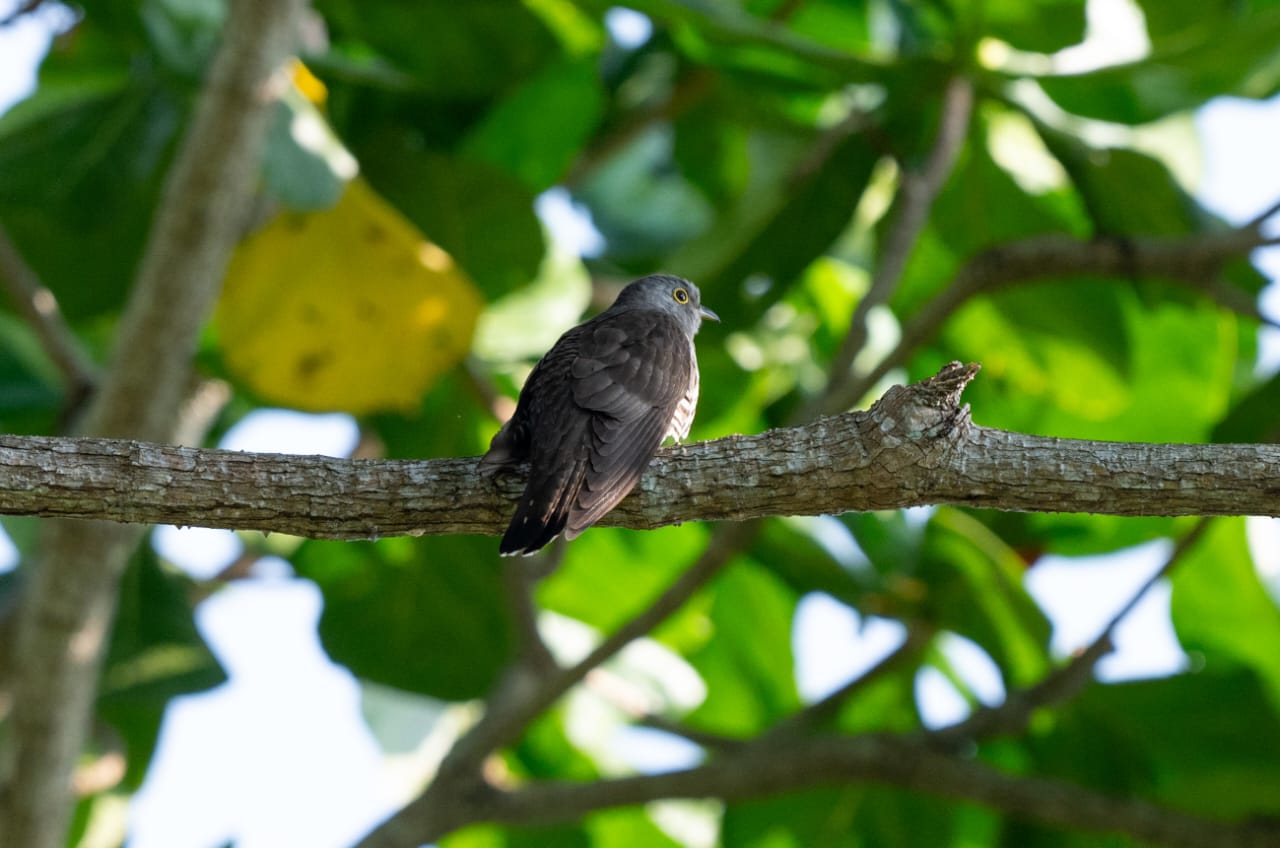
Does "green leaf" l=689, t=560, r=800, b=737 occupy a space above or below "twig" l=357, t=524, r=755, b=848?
above

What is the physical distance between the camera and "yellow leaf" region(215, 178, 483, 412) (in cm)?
440

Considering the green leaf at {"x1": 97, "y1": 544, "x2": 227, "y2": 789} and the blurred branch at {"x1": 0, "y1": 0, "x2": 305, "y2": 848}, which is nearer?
the blurred branch at {"x1": 0, "y1": 0, "x2": 305, "y2": 848}

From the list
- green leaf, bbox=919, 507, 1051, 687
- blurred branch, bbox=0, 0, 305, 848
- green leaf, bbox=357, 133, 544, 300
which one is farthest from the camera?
green leaf, bbox=357, 133, 544, 300

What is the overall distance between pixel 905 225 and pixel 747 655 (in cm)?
220

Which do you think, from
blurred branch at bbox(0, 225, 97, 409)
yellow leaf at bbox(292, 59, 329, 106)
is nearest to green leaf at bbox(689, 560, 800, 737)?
yellow leaf at bbox(292, 59, 329, 106)

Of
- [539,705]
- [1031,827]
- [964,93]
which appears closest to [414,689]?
[539,705]

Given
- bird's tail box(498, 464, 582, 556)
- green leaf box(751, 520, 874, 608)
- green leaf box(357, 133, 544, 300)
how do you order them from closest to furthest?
bird's tail box(498, 464, 582, 556)
green leaf box(751, 520, 874, 608)
green leaf box(357, 133, 544, 300)

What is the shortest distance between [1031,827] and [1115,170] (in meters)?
2.47

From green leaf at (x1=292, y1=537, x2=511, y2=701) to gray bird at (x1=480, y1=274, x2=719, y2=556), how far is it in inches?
70.7

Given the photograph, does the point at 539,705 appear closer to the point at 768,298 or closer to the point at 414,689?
the point at 414,689

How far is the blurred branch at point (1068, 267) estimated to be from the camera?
448 centimetres

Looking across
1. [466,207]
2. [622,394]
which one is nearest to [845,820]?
[466,207]

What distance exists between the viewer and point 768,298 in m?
5.04

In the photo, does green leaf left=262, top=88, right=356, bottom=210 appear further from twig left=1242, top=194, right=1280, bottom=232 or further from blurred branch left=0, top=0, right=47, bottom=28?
twig left=1242, top=194, right=1280, bottom=232
